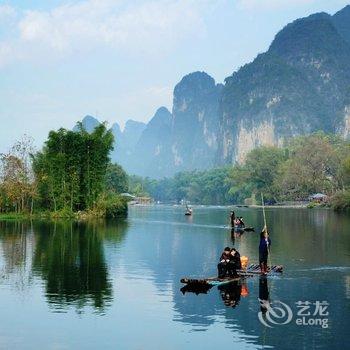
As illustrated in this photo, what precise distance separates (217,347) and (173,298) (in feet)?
20.5

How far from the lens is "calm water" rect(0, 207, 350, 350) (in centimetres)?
1609

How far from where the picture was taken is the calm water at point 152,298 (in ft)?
52.8

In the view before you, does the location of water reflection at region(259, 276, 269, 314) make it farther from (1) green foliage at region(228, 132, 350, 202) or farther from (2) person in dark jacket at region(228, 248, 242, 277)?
(1) green foliage at region(228, 132, 350, 202)

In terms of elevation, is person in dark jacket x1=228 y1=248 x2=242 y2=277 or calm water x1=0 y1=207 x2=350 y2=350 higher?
person in dark jacket x1=228 y1=248 x2=242 y2=277

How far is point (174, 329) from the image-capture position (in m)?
17.1

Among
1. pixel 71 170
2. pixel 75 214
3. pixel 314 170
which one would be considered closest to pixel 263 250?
pixel 75 214

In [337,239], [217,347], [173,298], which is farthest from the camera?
[337,239]

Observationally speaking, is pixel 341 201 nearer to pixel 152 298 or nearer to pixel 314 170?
pixel 314 170

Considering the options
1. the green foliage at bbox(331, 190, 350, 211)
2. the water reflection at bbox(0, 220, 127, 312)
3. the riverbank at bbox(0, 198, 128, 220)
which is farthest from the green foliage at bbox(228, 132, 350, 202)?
the water reflection at bbox(0, 220, 127, 312)

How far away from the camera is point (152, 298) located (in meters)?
21.8

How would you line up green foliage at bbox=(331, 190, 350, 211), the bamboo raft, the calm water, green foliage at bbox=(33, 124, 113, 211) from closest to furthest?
the calm water → the bamboo raft → green foliage at bbox=(33, 124, 113, 211) → green foliage at bbox=(331, 190, 350, 211)

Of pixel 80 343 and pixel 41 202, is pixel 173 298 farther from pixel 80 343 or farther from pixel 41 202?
pixel 41 202

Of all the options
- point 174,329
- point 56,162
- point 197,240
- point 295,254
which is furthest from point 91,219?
point 174,329

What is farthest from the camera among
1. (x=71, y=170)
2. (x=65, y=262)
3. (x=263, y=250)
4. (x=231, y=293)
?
(x=71, y=170)
